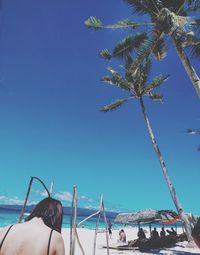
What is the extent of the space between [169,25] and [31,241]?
31.1 feet

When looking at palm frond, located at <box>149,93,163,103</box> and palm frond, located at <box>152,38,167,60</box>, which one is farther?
palm frond, located at <box>149,93,163,103</box>

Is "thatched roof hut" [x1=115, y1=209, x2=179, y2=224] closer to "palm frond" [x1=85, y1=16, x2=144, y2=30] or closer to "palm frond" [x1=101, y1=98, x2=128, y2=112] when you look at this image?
"palm frond" [x1=101, y1=98, x2=128, y2=112]

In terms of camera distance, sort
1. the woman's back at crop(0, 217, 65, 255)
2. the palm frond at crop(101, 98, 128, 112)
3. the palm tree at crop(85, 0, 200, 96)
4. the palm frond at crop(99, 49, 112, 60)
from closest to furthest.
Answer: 1. the woman's back at crop(0, 217, 65, 255)
2. the palm tree at crop(85, 0, 200, 96)
3. the palm frond at crop(99, 49, 112, 60)
4. the palm frond at crop(101, 98, 128, 112)

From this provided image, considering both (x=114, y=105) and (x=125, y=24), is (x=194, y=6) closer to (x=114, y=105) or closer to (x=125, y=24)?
(x=125, y=24)

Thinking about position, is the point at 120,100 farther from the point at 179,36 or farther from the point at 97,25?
the point at 179,36

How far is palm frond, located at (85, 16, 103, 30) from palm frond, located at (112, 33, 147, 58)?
1.43 metres

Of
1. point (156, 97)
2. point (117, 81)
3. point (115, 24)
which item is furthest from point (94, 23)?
point (156, 97)

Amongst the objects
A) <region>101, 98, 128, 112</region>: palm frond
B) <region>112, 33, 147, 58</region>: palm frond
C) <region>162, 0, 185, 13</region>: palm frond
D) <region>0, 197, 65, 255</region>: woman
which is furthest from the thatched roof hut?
<region>0, 197, 65, 255</region>: woman

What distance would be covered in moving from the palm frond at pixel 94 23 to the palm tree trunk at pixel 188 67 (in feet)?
11.2

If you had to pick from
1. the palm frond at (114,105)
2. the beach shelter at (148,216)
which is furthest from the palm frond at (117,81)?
the beach shelter at (148,216)

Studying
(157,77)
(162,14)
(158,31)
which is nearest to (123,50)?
(158,31)

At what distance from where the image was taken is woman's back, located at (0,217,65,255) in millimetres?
1848

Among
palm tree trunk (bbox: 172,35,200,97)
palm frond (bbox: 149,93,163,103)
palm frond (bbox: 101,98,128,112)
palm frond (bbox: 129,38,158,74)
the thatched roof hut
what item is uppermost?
palm frond (bbox: 149,93,163,103)

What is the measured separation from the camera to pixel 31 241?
187cm
